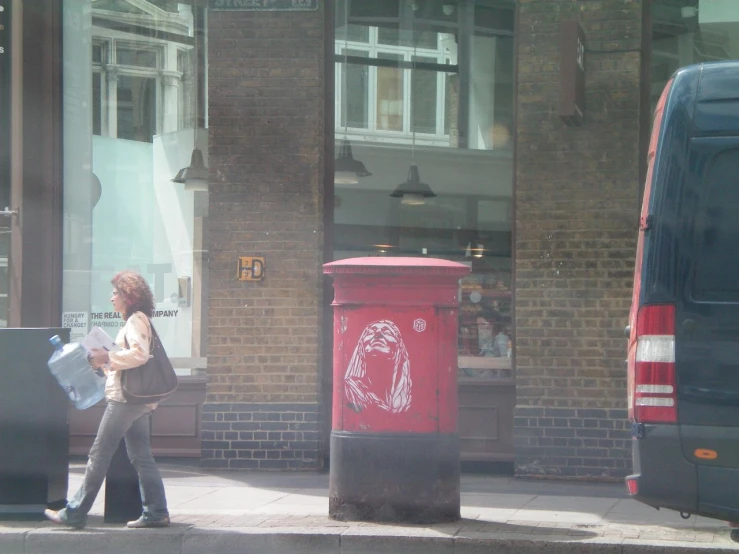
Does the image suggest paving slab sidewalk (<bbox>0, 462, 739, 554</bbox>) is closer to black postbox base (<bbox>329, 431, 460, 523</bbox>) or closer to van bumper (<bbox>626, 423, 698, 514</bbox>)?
black postbox base (<bbox>329, 431, 460, 523</bbox>)

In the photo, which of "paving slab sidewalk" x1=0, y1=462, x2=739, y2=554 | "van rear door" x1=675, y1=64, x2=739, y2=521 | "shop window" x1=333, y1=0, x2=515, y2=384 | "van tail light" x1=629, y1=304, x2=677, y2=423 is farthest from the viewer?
"shop window" x1=333, y1=0, x2=515, y2=384

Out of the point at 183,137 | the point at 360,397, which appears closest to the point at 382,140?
the point at 183,137

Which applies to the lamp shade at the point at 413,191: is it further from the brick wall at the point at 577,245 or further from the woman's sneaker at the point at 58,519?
the woman's sneaker at the point at 58,519

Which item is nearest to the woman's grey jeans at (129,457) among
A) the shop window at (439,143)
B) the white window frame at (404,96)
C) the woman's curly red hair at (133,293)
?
the woman's curly red hair at (133,293)

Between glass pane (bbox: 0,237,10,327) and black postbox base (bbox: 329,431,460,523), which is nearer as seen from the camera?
black postbox base (bbox: 329,431,460,523)

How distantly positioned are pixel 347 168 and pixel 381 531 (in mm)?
4305

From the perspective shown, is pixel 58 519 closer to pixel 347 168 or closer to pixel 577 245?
pixel 347 168

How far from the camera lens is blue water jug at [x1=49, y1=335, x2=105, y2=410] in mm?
6758

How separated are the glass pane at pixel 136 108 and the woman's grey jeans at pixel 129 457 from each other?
4424mm

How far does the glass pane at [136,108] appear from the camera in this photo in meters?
10.5

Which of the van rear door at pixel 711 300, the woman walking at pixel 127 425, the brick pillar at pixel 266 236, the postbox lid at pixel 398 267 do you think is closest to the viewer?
the van rear door at pixel 711 300

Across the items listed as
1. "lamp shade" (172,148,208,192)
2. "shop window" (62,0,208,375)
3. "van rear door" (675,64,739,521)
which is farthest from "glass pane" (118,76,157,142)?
"van rear door" (675,64,739,521)

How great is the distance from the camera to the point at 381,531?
254 inches

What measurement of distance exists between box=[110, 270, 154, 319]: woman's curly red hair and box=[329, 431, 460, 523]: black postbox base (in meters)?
1.51
